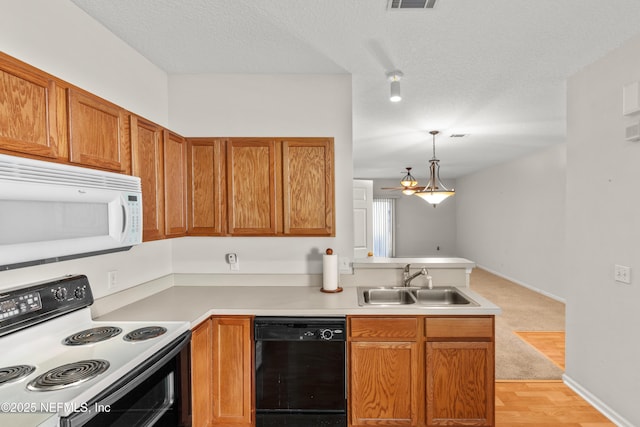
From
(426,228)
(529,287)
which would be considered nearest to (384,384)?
(529,287)

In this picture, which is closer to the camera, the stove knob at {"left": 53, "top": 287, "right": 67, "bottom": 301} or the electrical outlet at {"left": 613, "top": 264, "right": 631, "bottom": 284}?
the stove knob at {"left": 53, "top": 287, "right": 67, "bottom": 301}

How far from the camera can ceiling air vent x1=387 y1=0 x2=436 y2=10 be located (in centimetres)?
177

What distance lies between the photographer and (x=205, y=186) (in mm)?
2525

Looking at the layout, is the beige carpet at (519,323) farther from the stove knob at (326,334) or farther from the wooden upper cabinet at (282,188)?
the wooden upper cabinet at (282,188)

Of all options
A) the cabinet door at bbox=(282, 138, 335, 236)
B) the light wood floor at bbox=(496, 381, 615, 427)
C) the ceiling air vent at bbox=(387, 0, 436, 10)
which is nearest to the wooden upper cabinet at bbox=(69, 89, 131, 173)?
the cabinet door at bbox=(282, 138, 335, 236)

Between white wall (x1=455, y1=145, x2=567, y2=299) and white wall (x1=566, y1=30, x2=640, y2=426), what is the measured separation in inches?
65.9

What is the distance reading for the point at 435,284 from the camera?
268cm

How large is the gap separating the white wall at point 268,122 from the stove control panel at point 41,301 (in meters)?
1.08

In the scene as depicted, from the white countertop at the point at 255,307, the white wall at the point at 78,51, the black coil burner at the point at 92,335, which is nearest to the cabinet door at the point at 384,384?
the white countertop at the point at 255,307

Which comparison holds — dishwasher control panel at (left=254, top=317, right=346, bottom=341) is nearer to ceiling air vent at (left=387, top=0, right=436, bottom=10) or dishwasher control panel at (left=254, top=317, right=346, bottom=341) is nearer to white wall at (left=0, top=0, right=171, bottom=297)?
white wall at (left=0, top=0, right=171, bottom=297)

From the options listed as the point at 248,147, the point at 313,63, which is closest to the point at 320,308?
the point at 248,147

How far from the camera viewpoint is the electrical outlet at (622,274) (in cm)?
218

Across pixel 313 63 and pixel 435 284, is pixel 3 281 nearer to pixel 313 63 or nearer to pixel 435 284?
pixel 313 63

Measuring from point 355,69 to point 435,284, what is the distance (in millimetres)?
1829
